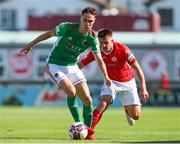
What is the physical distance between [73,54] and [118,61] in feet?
4.41

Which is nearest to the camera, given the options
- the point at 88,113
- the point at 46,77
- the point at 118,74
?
the point at 88,113

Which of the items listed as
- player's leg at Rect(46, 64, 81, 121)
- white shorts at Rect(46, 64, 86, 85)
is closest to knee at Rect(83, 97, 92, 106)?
player's leg at Rect(46, 64, 81, 121)

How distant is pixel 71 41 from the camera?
51.3ft

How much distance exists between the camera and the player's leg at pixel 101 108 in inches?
640

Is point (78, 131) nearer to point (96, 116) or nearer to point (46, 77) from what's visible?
point (96, 116)

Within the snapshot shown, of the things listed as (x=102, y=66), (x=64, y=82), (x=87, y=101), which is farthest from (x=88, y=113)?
(x=102, y=66)

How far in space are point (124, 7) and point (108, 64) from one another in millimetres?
66542

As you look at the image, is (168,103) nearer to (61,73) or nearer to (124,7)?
(61,73)

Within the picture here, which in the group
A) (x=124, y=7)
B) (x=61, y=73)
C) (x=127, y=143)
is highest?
(x=61, y=73)

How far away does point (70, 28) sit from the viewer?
15648 millimetres

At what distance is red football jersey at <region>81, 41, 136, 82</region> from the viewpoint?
54.2 ft

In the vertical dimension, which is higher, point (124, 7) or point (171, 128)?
point (171, 128)

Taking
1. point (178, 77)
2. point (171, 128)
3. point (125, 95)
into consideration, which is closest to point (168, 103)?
point (178, 77)

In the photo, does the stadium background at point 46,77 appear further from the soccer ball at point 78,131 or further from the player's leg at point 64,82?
the soccer ball at point 78,131
